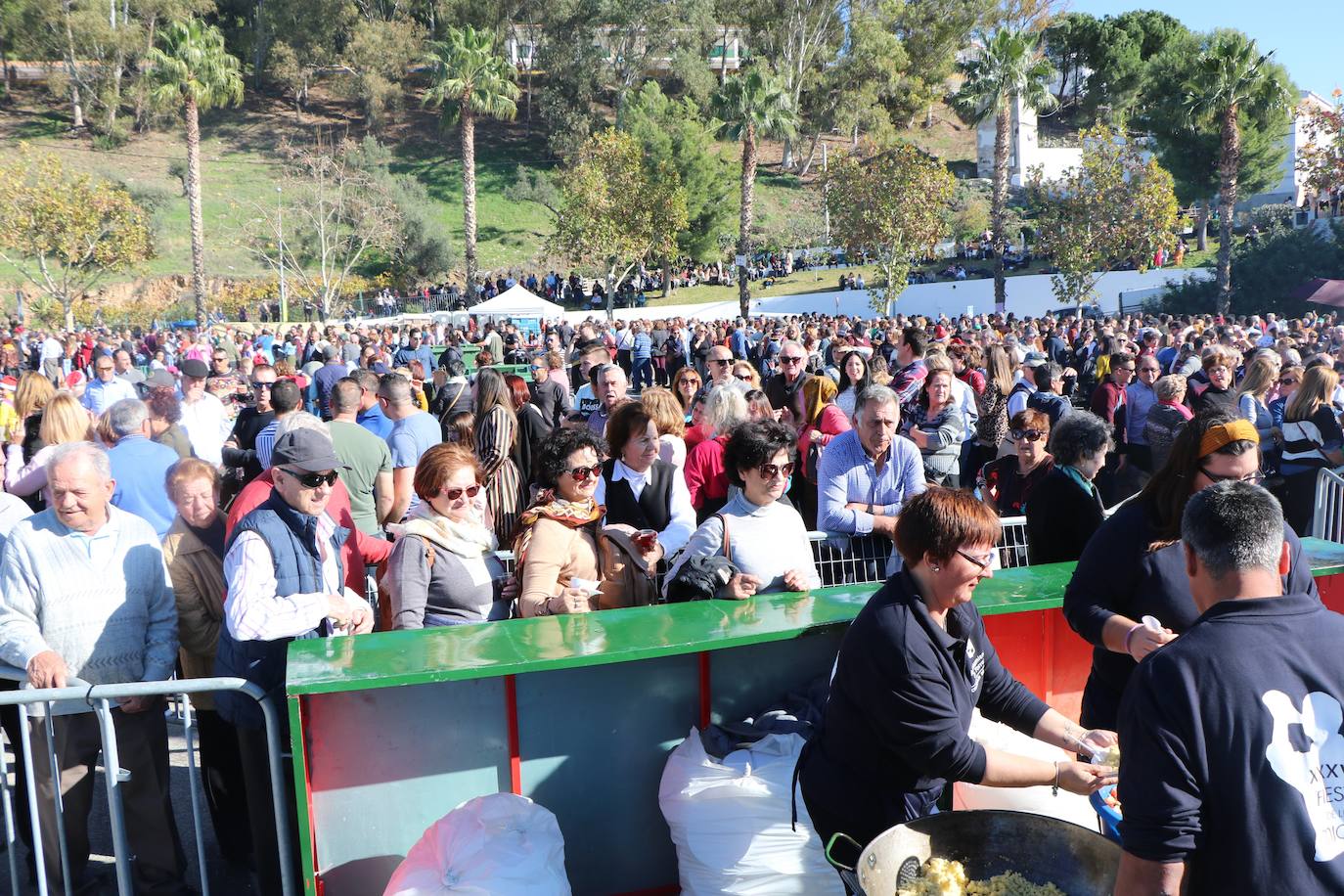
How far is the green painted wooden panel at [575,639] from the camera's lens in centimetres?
304

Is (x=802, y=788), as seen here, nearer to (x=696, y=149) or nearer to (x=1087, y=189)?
(x=1087, y=189)

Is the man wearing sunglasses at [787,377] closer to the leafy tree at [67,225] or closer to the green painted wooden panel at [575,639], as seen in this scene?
the green painted wooden panel at [575,639]

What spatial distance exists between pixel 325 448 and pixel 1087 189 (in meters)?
37.7

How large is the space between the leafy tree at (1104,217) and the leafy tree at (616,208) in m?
15.6

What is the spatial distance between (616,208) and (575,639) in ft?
136

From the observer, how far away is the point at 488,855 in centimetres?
298

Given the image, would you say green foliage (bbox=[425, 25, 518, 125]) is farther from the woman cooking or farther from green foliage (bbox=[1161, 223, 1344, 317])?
the woman cooking

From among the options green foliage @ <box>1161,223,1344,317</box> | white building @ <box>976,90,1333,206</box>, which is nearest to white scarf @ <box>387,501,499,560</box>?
green foliage @ <box>1161,223,1344,317</box>

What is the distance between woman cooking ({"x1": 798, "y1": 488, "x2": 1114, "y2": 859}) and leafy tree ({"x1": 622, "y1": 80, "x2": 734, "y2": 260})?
48048mm

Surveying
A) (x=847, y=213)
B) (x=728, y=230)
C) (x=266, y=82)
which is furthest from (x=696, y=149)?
(x=266, y=82)

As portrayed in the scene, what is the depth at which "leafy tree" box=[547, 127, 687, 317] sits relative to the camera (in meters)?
43.1

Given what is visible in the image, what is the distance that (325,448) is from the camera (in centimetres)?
371

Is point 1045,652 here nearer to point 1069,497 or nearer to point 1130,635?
point 1069,497

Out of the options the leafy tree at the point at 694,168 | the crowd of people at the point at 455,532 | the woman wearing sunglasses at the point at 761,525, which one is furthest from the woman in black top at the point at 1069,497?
the leafy tree at the point at 694,168
